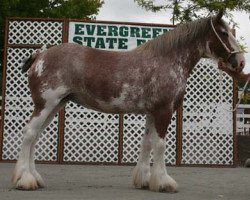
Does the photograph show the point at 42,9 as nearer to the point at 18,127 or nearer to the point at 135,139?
the point at 18,127

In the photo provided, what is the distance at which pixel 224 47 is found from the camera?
240 inches

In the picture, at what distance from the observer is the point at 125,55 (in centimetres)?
Result: 612

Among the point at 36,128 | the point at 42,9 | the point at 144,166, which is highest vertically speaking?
the point at 42,9

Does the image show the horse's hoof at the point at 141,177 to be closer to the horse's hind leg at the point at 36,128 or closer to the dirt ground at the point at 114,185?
the dirt ground at the point at 114,185

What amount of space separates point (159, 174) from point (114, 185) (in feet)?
3.10

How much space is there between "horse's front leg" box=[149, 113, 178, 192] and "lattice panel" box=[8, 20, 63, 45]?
4725 mm

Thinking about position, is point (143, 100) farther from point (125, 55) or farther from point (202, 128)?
point (202, 128)

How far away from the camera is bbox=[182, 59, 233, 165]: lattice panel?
1012 centimetres

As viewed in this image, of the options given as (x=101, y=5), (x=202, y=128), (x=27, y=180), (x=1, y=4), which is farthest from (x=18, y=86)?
(x=101, y=5)

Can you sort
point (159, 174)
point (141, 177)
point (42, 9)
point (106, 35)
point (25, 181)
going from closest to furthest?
point (25, 181) → point (159, 174) → point (141, 177) → point (106, 35) → point (42, 9)

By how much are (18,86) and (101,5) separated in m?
17.1

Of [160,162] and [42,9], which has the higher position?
[42,9]

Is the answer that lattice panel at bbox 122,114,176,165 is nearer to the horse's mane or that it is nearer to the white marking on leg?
the horse's mane

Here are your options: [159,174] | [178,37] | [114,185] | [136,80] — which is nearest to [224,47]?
[178,37]
